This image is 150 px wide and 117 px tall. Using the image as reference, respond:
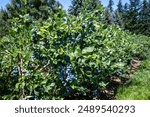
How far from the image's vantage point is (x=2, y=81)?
5.23 metres

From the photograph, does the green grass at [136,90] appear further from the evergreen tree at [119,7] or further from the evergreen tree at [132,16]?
the evergreen tree at [119,7]

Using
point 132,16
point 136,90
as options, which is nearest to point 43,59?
point 136,90

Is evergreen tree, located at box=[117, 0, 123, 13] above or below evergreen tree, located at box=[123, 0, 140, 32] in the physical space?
above

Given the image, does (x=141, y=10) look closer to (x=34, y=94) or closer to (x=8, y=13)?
(x=8, y=13)

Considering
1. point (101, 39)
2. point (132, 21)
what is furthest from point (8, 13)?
point (101, 39)

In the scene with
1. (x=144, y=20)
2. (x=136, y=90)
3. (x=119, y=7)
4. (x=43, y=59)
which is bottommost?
(x=136, y=90)

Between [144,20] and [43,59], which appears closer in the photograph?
[43,59]

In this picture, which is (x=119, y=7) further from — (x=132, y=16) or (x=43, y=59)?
(x=43, y=59)

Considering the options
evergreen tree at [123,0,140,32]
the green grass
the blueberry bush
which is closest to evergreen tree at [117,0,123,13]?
evergreen tree at [123,0,140,32]

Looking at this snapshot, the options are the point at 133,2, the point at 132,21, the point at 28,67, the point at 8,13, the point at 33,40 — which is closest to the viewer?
the point at 28,67

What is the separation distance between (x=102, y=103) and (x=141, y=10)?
6813 cm

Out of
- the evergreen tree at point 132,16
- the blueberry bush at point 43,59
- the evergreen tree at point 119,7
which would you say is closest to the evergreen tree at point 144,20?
the evergreen tree at point 132,16

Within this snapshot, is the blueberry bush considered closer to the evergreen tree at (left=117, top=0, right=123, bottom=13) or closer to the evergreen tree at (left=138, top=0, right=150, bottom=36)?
the evergreen tree at (left=138, top=0, right=150, bottom=36)

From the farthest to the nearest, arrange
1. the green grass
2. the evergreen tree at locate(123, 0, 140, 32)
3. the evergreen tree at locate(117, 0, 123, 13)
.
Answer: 1. the evergreen tree at locate(117, 0, 123, 13)
2. the evergreen tree at locate(123, 0, 140, 32)
3. the green grass
